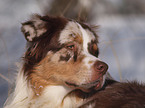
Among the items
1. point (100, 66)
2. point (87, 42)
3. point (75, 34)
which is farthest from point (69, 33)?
point (100, 66)

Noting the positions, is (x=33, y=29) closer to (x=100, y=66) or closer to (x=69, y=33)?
(x=69, y=33)

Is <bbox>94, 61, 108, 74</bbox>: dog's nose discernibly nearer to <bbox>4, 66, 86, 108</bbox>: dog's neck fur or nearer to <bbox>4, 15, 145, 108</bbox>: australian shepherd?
<bbox>4, 15, 145, 108</bbox>: australian shepherd

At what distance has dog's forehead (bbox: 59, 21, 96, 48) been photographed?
3.03m

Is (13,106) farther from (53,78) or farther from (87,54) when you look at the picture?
(87,54)

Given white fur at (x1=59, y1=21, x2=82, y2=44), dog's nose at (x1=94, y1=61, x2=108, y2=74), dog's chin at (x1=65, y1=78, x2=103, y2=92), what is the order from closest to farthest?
dog's nose at (x1=94, y1=61, x2=108, y2=74), dog's chin at (x1=65, y1=78, x2=103, y2=92), white fur at (x1=59, y1=21, x2=82, y2=44)

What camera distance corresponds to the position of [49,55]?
3.01 m

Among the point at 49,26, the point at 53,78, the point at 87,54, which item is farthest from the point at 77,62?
the point at 49,26

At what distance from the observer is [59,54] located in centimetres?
296

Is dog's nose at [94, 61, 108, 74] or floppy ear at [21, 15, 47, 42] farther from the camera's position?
floppy ear at [21, 15, 47, 42]

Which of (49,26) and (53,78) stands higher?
(49,26)

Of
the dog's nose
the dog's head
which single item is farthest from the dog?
the dog's nose

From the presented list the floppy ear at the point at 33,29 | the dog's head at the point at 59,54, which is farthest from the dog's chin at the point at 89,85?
the floppy ear at the point at 33,29

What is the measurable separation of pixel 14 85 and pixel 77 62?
1153mm

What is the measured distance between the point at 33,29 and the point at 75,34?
0.56 metres
